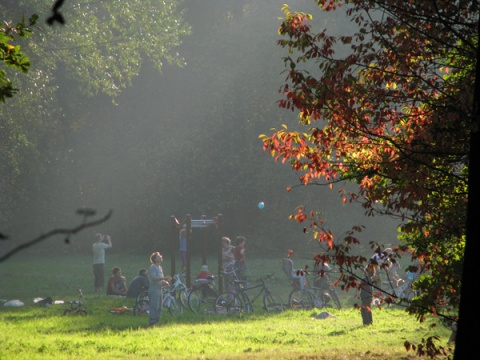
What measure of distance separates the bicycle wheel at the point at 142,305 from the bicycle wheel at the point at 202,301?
1.07m

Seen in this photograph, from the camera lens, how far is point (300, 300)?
20.2 m

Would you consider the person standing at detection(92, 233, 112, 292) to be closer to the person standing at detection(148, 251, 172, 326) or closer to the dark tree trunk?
the person standing at detection(148, 251, 172, 326)

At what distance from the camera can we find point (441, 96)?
7.75 metres

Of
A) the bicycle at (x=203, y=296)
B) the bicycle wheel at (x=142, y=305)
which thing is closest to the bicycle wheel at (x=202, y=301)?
the bicycle at (x=203, y=296)

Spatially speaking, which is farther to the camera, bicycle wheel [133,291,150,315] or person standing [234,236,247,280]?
person standing [234,236,247,280]

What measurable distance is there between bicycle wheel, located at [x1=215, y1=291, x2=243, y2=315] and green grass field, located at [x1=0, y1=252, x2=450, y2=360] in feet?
1.52

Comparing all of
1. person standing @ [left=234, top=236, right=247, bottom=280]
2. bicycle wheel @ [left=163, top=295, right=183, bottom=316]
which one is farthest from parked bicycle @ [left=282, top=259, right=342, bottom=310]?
bicycle wheel @ [left=163, top=295, right=183, bottom=316]

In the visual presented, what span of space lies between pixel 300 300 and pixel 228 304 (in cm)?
243

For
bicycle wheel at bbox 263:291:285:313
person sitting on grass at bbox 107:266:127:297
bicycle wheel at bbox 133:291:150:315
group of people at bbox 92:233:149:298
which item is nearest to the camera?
bicycle wheel at bbox 133:291:150:315

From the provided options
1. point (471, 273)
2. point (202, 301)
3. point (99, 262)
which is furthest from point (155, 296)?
point (471, 273)

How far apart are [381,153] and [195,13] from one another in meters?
34.2

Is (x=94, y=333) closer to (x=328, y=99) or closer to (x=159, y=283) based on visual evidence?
(x=159, y=283)

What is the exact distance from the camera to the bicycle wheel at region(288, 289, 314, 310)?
19.9m

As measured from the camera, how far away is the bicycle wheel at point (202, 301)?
731 inches
